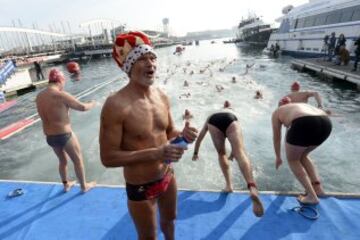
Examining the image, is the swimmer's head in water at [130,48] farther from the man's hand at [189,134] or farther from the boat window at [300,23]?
the boat window at [300,23]

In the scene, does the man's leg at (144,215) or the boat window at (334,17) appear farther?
the boat window at (334,17)

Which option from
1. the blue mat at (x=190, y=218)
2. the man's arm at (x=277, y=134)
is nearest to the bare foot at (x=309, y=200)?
the blue mat at (x=190, y=218)

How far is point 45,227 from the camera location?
14.4 ft

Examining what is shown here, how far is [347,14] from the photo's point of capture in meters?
23.4

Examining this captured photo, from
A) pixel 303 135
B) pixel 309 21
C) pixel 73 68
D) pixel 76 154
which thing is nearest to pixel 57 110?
pixel 76 154

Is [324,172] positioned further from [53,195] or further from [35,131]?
[35,131]

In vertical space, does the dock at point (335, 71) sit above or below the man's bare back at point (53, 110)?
below

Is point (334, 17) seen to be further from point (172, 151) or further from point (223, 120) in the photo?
point (172, 151)

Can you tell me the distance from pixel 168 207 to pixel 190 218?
1.53 meters

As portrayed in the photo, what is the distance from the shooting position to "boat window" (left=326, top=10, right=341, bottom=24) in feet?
82.2

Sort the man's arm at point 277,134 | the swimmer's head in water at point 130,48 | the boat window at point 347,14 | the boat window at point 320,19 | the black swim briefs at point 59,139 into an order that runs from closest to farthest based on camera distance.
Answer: the swimmer's head in water at point 130,48, the man's arm at point 277,134, the black swim briefs at point 59,139, the boat window at point 347,14, the boat window at point 320,19

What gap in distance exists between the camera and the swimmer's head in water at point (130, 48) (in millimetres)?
2379

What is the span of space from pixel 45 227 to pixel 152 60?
3454mm

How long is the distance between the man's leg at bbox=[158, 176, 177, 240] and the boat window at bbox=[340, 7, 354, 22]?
25662mm
